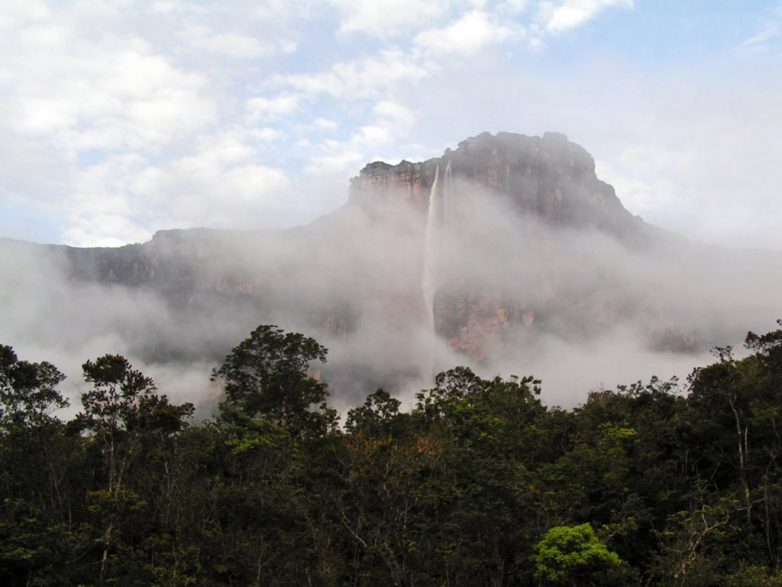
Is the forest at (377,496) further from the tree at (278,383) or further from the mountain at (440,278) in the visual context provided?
→ the mountain at (440,278)

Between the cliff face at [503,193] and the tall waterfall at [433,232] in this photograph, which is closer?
the cliff face at [503,193]

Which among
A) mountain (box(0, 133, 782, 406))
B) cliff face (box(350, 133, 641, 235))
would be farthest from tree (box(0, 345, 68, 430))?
cliff face (box(350, 133, 641, 235))

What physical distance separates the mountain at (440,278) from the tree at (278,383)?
182ft

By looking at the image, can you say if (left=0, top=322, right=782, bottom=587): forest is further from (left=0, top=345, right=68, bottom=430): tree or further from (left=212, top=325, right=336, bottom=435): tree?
(left=212, top=325, right=336, bottom=435): tree

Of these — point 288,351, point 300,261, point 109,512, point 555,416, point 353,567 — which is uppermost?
point 300,261

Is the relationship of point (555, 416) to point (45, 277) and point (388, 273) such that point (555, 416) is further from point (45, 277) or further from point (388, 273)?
point (45, 277)

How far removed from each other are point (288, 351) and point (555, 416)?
16303mm

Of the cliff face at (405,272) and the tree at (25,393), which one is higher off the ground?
the cliff face at (405,272)

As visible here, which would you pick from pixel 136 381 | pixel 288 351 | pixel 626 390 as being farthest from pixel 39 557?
pixel 626 390

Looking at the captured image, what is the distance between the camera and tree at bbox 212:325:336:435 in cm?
3909

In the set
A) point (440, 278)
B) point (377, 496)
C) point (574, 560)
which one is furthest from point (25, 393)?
point (440, 278)

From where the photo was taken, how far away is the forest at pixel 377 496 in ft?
71.8

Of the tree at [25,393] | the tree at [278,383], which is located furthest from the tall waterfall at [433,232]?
the tree at [25,393]

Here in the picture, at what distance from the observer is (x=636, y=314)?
102 metres
